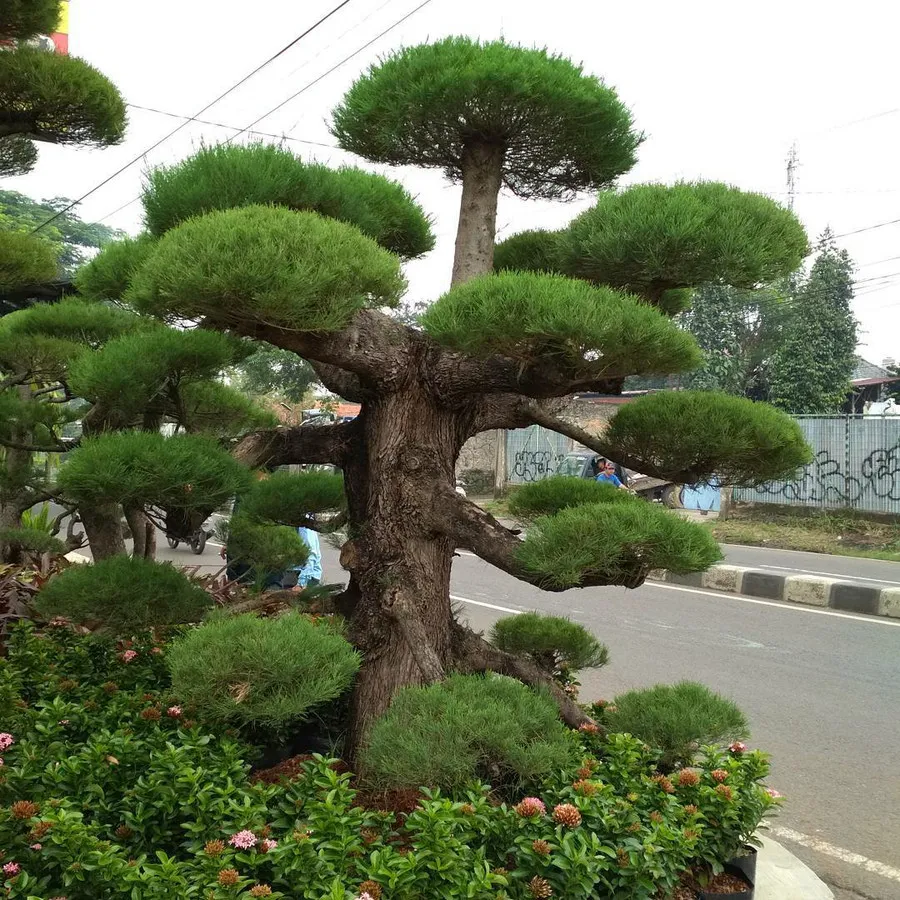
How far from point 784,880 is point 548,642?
979mm

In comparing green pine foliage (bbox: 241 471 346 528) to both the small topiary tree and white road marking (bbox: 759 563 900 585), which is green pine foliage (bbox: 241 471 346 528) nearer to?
the small topiary tree

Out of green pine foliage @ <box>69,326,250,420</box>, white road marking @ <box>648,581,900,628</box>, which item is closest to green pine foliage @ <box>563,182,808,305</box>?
green pine foliage @ <box>69,326,250,420</box>

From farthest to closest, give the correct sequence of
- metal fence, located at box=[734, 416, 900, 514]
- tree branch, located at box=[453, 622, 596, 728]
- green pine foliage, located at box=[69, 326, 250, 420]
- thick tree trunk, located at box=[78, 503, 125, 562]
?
metal fence, located at box=[734, 416, 900, 514] < thick tree trunk, located at box=[78, 503, 125, 562] < tree branch, located at box=[453, 622, 596, 728] < green pine foliage, located at box=[69, 326, 250, 420]

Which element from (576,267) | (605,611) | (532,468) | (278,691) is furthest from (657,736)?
(532,468)

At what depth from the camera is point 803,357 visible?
17734mm

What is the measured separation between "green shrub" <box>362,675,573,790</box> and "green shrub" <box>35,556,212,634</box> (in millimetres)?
763

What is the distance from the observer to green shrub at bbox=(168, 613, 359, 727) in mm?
2039

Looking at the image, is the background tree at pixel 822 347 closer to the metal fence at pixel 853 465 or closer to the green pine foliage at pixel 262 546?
the metal fence at pixel 853 465

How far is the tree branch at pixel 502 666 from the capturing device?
276 centimetres

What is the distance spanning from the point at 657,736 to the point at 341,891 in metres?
1.21

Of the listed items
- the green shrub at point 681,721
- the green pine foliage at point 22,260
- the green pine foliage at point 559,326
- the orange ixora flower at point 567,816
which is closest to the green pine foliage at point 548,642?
Answer: the green shrub at point 681,721

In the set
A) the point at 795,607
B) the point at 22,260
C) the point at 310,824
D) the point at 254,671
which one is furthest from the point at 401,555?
the point at 795,607

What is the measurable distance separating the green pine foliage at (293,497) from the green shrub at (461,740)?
0.99 meters

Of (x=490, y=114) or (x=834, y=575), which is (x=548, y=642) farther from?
(x=834, y=575)
